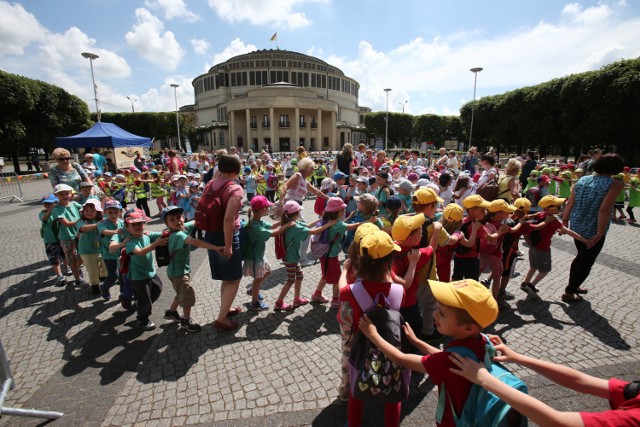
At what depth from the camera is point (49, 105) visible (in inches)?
1126

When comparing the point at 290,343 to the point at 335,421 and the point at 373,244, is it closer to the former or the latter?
the point at 335,421

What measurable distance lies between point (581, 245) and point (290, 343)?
4.50 m

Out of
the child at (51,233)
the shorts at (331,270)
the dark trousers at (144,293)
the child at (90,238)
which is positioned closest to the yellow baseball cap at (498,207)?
the shorts at (331,270)

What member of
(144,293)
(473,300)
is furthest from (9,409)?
(473,300)

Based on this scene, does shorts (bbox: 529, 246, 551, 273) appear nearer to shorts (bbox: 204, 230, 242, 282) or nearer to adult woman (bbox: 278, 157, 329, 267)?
adult woman (bbox: 278, 157, 329, 267)

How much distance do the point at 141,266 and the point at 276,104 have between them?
57094 millimetres

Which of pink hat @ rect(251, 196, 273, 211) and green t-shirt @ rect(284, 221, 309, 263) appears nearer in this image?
pink hat @ rect(251, 196, 273, 211)

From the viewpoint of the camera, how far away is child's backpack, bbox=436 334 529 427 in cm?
150

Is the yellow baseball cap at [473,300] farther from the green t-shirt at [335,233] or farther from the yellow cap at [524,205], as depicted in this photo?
the yellow cap at [524,205]

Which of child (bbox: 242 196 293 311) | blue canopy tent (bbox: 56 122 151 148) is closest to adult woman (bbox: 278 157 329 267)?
child (bbox: 242 196 293 311)

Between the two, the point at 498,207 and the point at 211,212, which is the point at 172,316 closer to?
the point at 211,212

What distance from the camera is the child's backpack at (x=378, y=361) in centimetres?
202

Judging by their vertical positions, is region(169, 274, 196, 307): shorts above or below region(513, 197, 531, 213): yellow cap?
below

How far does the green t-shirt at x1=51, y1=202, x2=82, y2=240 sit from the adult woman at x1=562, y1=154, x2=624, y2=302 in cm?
799
